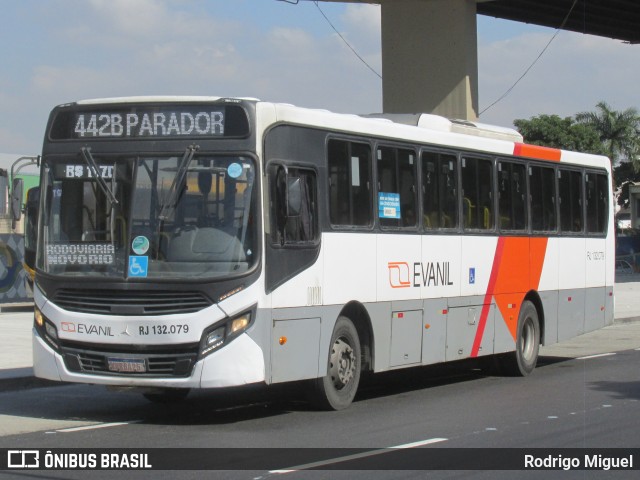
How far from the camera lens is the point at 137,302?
37.8ft

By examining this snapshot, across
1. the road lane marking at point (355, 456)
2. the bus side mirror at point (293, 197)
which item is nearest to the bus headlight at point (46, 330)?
the bus side mirror at point (293, 197)

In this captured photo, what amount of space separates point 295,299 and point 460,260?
4.13 m

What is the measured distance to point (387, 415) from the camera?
496 inches

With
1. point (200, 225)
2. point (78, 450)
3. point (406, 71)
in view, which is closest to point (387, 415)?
point (200, 225)

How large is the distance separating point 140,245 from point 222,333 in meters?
1.21

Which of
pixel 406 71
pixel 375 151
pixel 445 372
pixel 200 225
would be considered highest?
pixel 406 71

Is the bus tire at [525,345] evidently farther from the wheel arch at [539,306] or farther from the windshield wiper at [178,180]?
the windshield wiper at [178,180]

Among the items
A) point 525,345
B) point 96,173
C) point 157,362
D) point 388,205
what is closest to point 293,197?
point 96,173

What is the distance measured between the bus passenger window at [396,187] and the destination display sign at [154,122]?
102 inches

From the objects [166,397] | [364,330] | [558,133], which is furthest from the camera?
[558,133]

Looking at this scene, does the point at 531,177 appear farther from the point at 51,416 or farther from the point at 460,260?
the point at 51,416

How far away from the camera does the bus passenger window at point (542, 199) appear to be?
17859 millimetres

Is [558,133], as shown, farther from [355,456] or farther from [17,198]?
[355,456]

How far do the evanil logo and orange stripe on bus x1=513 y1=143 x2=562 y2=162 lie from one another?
307 cm
